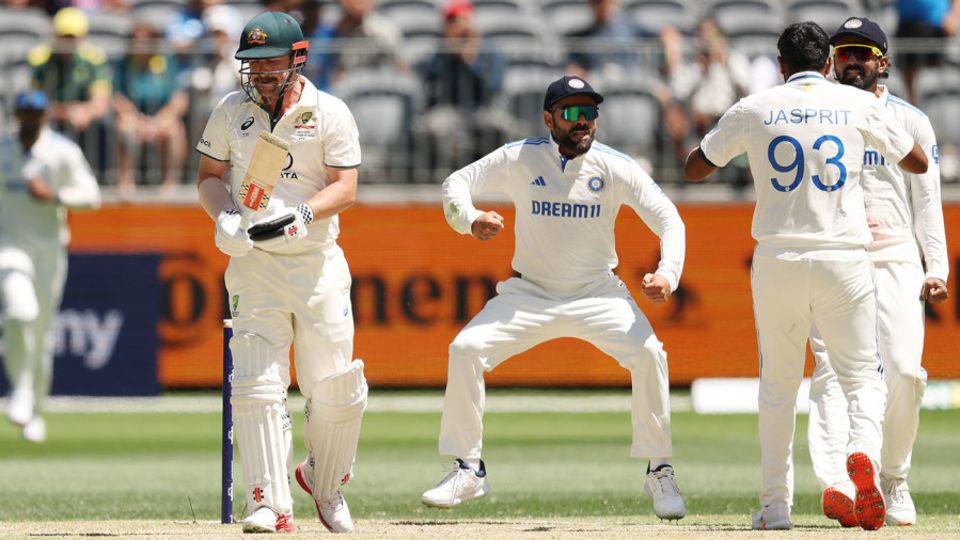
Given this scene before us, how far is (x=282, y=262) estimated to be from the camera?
7922 millimetres

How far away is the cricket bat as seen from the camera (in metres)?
7.58

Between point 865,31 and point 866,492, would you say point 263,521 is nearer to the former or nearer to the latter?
point 866,492

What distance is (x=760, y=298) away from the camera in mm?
7980

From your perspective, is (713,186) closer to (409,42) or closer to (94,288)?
(409,42)

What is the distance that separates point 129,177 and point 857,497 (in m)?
10.9

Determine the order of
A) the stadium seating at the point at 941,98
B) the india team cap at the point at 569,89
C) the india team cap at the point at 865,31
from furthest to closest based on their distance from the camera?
the stadium seating at the point at 941,98 → the india team cap at the point at 569,89 → the india team cap at the point at 865,31

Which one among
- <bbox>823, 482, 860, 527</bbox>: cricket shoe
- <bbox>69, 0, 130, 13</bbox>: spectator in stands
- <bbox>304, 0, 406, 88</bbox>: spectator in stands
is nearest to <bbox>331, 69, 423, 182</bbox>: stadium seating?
<bbox>304, 0, 406, 88</bbox>: spectator in stands

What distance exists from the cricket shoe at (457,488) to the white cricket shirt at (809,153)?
1850mm

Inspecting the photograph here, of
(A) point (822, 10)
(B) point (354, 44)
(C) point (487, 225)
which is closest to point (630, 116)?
(B) point (354, 44)

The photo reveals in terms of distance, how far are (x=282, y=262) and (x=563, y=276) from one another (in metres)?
1.63

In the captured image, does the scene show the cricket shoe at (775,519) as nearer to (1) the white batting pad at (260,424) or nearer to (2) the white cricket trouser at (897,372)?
(2) the white cricket trouser at (897,372)

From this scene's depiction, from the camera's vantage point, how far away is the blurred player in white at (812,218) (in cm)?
784

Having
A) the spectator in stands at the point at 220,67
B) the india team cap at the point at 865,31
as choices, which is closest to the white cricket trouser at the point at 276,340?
the india team cap at the point at 865,31

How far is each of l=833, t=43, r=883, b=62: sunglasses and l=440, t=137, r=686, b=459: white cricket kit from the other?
3.71ft
